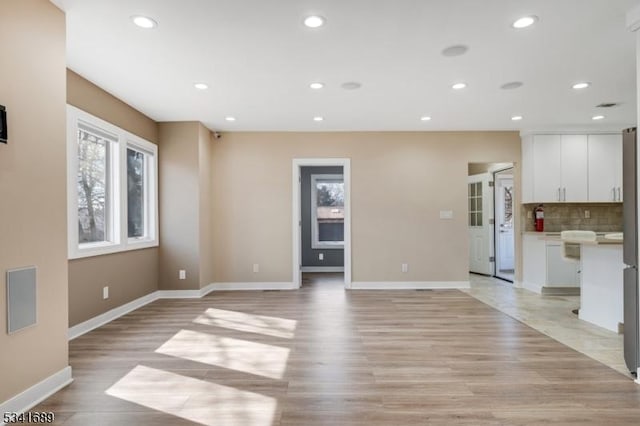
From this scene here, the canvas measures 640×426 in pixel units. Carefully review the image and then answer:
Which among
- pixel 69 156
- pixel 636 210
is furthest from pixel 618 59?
pixel 69 156

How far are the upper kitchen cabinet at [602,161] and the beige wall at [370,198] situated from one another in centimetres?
111

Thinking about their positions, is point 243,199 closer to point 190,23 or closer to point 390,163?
point 390,163

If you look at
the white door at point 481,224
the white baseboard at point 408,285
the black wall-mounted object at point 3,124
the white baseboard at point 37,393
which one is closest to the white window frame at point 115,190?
the white baseboard at point 37,393

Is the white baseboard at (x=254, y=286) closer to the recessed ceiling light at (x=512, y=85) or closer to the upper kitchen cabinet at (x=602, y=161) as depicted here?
the recessed ceiling light at (x=512, y=85)

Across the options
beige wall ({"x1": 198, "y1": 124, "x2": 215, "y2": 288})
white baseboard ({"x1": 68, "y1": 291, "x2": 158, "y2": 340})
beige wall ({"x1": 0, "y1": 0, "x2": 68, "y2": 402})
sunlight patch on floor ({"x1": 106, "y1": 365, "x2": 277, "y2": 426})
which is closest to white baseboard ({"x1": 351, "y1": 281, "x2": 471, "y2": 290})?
beige wall ({"x1": 198, "y1": 124, "x2": 215, "y2": 288})

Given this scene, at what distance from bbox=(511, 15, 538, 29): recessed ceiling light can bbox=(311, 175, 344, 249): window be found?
528 cm

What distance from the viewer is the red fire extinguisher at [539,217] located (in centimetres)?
565

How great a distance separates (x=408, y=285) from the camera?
222 inches

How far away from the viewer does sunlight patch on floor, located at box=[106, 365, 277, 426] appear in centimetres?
200

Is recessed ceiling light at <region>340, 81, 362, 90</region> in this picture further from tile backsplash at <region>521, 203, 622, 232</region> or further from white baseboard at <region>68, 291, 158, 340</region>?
tile backsplash at <region>521, 203, 622, 232</region>

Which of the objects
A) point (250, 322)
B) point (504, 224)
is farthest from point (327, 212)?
point (250, 322)

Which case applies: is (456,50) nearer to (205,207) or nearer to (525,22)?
(525,22)

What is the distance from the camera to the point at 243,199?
5621 millimetres

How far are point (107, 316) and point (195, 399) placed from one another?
231 cm
